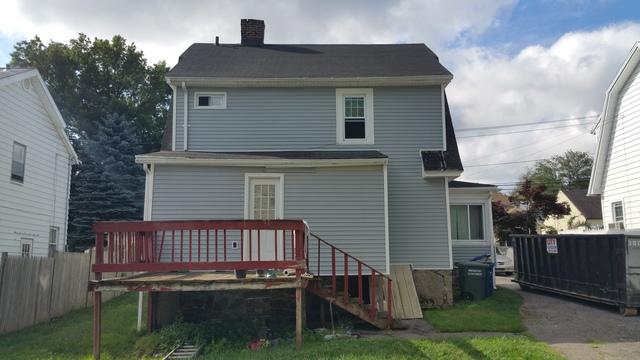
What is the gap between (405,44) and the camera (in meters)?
15.2

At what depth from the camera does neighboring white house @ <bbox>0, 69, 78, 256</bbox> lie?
534 inches

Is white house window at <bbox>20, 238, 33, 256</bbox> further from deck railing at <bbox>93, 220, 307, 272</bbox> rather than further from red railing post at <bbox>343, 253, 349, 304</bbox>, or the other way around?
red railing post at <bbox>343, 253, 349, 304</bbox>

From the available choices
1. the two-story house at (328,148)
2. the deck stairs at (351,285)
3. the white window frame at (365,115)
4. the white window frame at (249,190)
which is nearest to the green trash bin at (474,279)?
the two-story house at (328,148)

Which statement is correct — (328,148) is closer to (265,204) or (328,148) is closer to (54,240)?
(265,204)

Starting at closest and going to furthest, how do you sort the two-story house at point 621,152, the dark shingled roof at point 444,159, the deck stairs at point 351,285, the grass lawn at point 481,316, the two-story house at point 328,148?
1. the grass lawn at point 481,316
2. the deck stairs at point 351,285
3. the two-story house at point 328,148
4. the dark shingled roof at point 444,159
5. the two-story house at point 621,152

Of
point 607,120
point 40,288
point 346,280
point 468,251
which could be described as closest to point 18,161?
point 40,288

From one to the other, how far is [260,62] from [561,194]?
3666cm

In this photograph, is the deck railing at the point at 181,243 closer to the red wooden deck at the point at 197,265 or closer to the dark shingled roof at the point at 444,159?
the red wooden deck at the point at 197,265

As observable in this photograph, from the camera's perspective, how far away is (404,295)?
35.6ft

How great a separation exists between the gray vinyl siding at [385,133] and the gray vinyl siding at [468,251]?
8.14 ft

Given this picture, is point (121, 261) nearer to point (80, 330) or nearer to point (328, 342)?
point (80, 330)

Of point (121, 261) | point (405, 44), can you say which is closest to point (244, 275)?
point (121, 261)

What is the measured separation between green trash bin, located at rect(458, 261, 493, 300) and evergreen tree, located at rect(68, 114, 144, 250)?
17110 millimetres

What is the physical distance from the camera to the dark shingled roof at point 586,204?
3678cm
